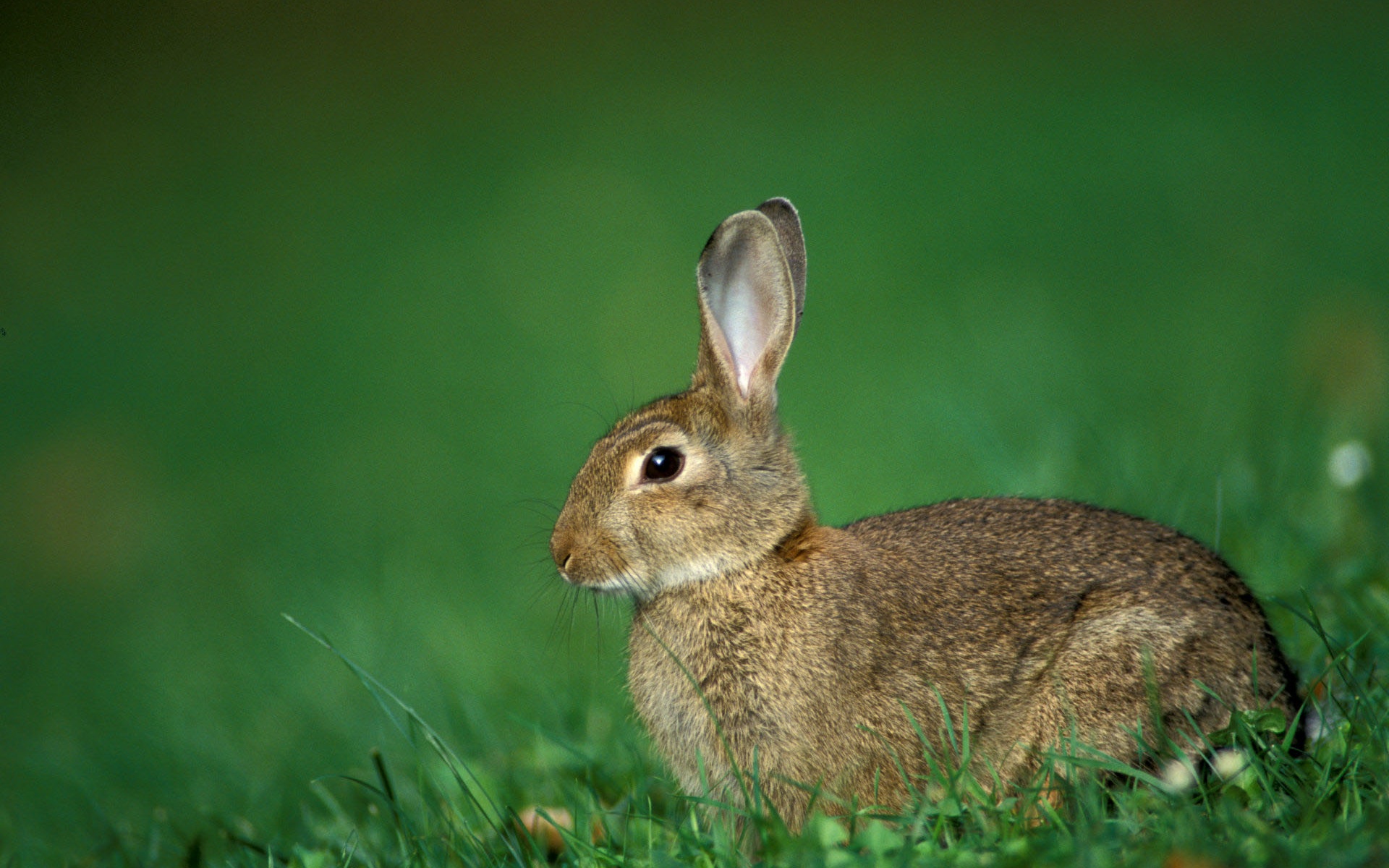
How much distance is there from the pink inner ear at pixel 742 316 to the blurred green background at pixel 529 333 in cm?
92

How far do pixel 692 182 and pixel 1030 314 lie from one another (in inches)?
183

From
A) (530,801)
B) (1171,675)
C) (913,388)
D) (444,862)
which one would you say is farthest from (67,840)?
(913,388)

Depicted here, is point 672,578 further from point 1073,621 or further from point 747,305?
point 1073,621

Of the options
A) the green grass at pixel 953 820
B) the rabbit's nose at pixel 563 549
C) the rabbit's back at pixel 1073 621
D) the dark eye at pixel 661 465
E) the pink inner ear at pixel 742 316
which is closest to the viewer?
the green grass at pixel 953 820

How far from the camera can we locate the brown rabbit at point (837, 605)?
11.4ft

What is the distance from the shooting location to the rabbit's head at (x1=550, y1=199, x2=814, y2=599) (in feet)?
12.5

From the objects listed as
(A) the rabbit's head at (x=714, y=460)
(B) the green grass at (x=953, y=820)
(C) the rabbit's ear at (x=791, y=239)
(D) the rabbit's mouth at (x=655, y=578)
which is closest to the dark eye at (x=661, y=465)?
(A) the rabbit's head at (x=714, y=460)

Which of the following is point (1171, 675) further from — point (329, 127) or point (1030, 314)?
point (329, 127)

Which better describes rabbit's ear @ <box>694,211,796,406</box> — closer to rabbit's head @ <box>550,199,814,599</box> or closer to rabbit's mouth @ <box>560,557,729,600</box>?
rabbit's head @ <box>550,199,814,599</box>

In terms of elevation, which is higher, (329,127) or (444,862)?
(329,127)

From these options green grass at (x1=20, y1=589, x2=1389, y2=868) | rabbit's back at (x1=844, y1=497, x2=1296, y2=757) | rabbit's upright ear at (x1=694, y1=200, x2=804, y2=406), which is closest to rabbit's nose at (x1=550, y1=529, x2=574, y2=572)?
green grass at (x1=20, y1=589, x2=1389, y2=868)

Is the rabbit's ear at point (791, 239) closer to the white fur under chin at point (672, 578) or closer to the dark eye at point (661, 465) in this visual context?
the dark eye at point (661, 465)

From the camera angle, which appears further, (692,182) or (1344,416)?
(692,182)

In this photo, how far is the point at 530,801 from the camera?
4012 millimetres
